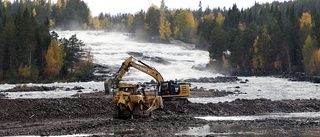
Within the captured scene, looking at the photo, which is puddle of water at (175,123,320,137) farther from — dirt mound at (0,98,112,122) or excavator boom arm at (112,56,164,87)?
excavator boom arm at (112,56,164,87)

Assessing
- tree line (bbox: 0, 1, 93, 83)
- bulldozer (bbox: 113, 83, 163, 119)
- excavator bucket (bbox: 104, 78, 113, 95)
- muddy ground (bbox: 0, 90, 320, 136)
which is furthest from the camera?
tree line (bbox: 0, 1, 93, 83)

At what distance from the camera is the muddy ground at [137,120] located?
31.5 m

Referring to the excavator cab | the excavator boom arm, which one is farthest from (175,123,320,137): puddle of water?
the excavator boom arm

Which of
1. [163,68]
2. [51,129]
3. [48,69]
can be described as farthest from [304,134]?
[163,68]

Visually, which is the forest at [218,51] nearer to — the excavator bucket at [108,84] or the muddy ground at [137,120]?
the excavator bucket at [108,84]

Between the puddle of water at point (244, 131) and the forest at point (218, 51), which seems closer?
the puddle of water at point (244, 131)

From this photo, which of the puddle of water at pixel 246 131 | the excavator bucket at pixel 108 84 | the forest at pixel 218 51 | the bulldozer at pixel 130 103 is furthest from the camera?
the forest at pixel 218 51

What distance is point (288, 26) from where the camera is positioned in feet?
393

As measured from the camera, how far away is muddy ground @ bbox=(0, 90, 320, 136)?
103ft

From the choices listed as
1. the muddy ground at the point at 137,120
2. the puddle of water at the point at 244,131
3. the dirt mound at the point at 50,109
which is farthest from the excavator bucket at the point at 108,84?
the puddle of water at the point at 244,131

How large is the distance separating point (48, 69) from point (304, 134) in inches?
2971

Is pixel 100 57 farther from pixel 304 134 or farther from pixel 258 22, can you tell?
pixel 304 134

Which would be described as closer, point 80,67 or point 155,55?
point 80,67

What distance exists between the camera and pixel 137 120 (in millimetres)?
35750
